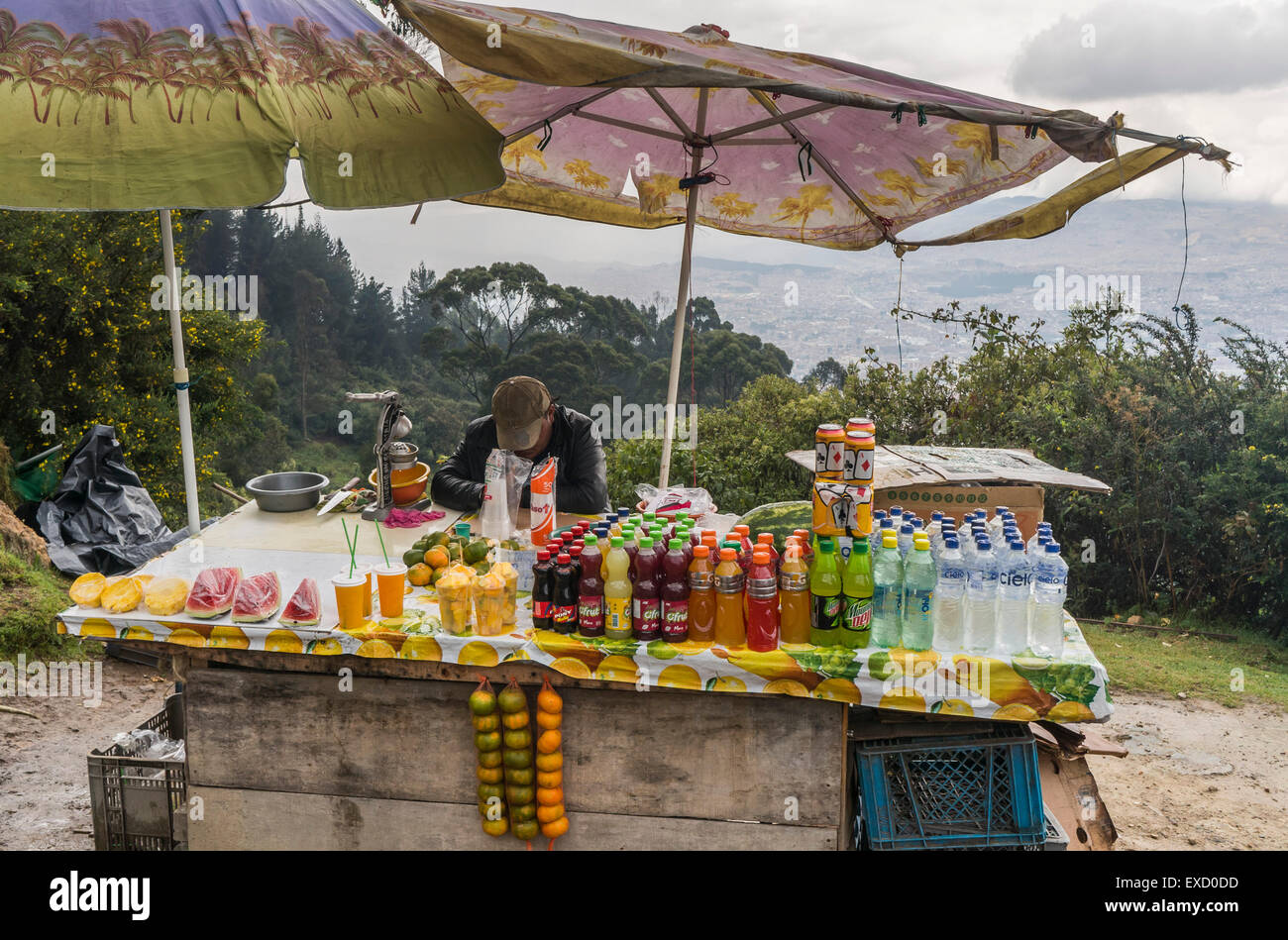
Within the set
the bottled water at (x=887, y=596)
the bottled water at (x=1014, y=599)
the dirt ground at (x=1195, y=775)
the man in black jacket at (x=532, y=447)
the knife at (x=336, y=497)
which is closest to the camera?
the bottled water at (x=1014, y=599)

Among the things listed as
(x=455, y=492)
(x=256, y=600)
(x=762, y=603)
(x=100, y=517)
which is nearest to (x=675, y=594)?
(x=762, y=603)

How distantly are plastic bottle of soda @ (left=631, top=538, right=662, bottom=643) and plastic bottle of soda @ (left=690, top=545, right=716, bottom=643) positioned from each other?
10 centimetres

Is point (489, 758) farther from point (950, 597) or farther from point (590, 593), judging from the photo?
point (950, 597)

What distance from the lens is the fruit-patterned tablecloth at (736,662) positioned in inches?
112

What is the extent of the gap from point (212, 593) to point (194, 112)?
61.6 inches

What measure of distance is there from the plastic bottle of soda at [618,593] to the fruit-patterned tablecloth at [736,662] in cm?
5

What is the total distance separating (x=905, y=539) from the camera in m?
3.02

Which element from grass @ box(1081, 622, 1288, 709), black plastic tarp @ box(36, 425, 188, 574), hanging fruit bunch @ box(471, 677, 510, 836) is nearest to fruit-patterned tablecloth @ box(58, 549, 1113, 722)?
hanging fruit bunch @ box(471, 677, 510, 836)

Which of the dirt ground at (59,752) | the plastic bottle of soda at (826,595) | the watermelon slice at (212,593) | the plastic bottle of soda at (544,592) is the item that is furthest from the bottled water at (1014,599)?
the dirt ground at (59,752)

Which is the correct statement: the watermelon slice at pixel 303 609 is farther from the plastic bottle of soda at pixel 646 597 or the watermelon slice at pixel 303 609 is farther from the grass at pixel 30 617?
the grass at pixel 30 617

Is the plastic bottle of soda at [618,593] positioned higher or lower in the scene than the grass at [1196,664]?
higher

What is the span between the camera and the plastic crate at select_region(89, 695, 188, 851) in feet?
11.4
